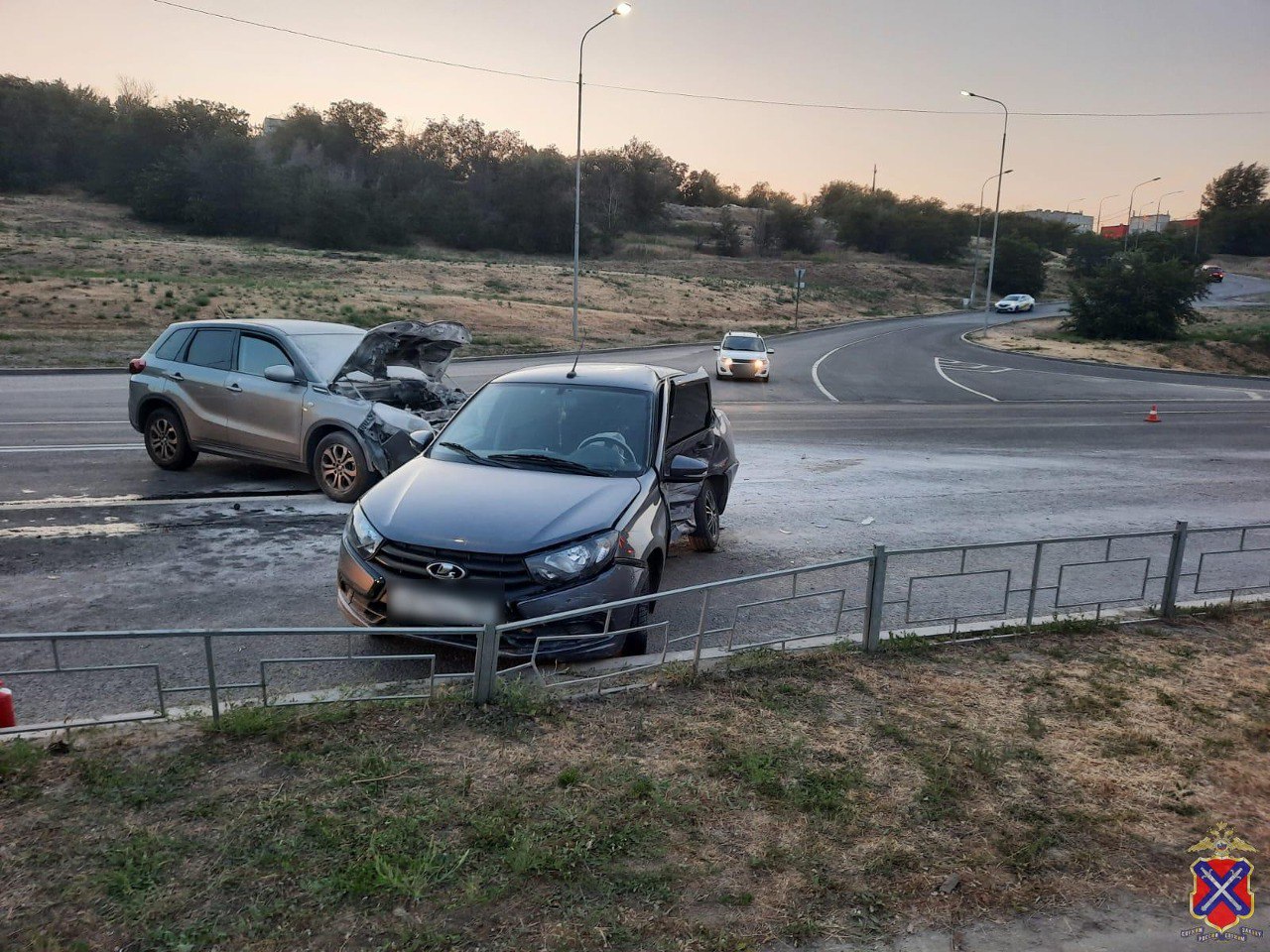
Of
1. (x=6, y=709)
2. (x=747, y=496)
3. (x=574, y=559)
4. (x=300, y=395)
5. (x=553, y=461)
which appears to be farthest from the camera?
(x=747, y=496)

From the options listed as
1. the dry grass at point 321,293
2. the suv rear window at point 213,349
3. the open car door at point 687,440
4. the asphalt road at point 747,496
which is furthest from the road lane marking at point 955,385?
the suv rear window at point 213,349

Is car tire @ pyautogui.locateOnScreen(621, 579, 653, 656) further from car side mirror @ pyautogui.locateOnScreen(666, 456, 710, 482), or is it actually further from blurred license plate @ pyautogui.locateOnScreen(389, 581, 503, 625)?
car side mirror @ pyautogui.locateOnScreen(666, 456, 710, 482)

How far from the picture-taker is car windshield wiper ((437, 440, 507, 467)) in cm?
616

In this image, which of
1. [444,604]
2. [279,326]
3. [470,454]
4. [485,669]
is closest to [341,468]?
[279,326]

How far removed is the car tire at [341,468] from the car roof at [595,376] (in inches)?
99.8

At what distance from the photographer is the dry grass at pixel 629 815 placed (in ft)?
9.73

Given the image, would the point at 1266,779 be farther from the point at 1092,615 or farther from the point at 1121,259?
the point at 1121,259

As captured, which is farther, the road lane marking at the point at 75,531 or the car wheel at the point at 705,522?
the road lane marking at the point at 75,531

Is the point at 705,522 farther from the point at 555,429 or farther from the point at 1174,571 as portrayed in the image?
the point at 1174,571

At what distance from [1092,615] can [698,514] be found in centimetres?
296

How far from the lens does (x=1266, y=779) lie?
13.6 ft

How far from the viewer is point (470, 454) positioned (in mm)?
6309

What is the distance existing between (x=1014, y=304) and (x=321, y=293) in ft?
184

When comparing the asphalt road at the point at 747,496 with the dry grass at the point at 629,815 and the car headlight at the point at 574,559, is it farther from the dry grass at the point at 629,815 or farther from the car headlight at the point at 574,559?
the dry grass at the point at 629,815
